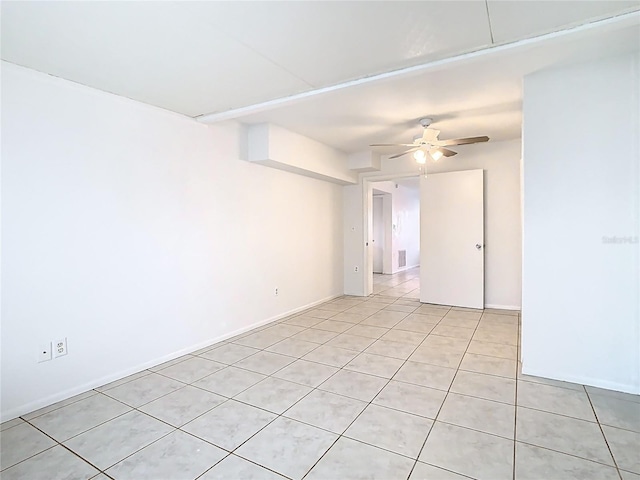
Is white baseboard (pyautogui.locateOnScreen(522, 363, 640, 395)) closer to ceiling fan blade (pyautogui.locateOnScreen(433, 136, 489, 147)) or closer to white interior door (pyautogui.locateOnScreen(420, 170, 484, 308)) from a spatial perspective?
ceiling fan blade (pyautogui.locateOnScreen(433, 136, 489, 147))

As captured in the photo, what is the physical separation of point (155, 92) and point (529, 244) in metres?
3.16

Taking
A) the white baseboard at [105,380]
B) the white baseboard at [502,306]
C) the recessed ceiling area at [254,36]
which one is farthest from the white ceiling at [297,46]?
the white baseboard at [502,306]

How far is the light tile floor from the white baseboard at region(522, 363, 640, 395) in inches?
2.7

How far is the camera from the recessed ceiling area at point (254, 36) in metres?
1.74

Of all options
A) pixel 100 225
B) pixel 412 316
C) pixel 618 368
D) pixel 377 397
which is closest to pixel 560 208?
pixel 618 368

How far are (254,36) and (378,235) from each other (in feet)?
24.6

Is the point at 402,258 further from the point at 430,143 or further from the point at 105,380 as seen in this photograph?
the point at 105,380

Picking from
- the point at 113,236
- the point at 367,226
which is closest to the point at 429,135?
the point at 367,226

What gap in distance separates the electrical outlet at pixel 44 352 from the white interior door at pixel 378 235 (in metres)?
7.53

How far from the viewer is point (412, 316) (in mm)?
4574

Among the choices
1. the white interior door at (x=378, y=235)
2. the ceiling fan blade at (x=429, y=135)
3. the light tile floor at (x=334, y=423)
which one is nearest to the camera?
the light tile floor at (x=334, y=423)

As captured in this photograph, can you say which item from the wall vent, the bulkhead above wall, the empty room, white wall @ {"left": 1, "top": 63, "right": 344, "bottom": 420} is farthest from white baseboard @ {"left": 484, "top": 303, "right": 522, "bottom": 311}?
the wall vent

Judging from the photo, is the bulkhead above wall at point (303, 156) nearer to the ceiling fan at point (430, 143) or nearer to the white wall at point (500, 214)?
the ceiling fan at point (430, 143)

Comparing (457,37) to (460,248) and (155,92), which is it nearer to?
(155,92)
